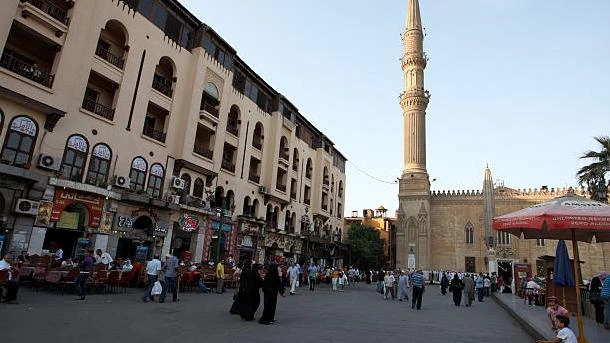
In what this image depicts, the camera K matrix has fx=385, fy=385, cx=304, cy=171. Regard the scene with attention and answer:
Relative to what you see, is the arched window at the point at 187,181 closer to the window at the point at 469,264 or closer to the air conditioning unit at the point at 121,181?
the air conditioning unit at the point at 121,181

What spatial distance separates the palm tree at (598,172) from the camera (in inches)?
974

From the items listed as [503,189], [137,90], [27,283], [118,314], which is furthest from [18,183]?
[503,189]

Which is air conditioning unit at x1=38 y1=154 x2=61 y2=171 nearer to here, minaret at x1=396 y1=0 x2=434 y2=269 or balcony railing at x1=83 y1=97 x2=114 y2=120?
balcony railing at x1=83 y1=97 x2=114 y2=120

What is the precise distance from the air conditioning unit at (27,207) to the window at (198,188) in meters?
9.72

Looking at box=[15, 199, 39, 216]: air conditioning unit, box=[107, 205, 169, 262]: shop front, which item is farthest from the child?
box=[107, 205, 169, 262]: shop front

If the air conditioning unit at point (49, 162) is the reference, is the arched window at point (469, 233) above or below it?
above

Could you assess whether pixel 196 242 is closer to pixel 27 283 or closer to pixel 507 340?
pixel 27 283

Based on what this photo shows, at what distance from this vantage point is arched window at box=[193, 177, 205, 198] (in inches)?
960

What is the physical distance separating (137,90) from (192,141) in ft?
13.9

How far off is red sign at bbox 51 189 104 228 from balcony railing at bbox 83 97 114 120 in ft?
13.3

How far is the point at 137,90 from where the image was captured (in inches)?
804

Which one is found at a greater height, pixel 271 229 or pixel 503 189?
pixel 503 189

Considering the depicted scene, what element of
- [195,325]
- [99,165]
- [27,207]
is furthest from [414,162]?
[195,325]

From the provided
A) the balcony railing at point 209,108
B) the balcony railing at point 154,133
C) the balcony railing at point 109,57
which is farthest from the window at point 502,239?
the balcony railing at point 109,57
